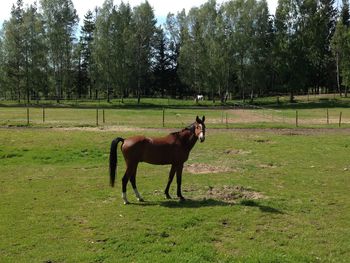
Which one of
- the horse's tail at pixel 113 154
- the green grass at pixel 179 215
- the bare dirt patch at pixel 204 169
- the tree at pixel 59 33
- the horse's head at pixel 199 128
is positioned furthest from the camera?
the tree at pixel 59 33

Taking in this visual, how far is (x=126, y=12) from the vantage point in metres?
72.0

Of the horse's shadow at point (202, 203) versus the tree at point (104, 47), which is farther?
the tree at point (104, 47)

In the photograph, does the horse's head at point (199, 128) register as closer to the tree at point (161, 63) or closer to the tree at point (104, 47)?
the tree at point (104, 47)

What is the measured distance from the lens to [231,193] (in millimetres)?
11844

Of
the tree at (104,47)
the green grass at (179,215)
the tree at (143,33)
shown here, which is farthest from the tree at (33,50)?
the green grass at (179,215)

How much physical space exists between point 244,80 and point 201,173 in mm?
56313

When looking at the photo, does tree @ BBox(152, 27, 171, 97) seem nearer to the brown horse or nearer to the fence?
the fence

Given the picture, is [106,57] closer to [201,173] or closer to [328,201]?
[201,173]

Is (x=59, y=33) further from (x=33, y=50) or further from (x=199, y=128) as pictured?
(x=199, y=128)

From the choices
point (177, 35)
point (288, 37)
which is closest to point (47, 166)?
point (288, 37)

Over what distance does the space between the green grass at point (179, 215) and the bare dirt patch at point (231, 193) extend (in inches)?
8.9

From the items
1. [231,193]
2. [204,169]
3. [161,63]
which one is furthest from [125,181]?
[161,63]

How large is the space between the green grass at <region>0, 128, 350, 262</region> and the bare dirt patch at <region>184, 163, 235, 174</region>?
1.42 feet

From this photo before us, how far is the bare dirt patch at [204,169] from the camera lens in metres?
15.4
